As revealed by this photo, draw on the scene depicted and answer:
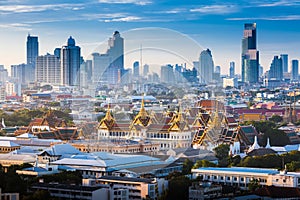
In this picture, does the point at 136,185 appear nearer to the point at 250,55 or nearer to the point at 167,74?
the point at 167,74

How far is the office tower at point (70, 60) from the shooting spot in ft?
304

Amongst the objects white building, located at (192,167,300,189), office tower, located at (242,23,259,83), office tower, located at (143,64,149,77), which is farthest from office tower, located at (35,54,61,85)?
white building, located at (192,167,300,189)

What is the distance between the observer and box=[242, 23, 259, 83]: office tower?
347 ft

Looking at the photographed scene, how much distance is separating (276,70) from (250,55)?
11.0 meters

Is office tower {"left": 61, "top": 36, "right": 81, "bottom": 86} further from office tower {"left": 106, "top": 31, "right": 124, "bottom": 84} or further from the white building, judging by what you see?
the white building

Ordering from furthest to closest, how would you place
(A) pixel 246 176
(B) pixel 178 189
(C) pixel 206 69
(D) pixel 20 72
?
(D) pixel 20 72 → (C) pixel 206 69 → (A) pixel 246 176 → (B) pixel 178 189

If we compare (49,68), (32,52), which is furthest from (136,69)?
(32,52)

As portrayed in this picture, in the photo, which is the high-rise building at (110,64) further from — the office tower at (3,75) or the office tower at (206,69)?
the office tower at (3,75)

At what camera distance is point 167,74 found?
3725 cm

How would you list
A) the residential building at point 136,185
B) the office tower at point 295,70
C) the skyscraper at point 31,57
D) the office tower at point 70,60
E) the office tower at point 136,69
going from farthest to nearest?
1. the office tower at point 295,70
2. the skyscraper at point 31,57
3. the office tower at point 70,60
4. the office tower at point 136,69
5. the residential building at point 136,185

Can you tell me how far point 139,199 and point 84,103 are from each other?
25.9 m

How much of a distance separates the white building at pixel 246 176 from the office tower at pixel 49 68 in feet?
241

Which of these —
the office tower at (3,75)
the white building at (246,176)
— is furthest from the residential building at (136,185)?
the office tower at (3,75)

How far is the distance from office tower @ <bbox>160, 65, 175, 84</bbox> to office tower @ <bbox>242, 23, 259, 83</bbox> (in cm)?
6659
